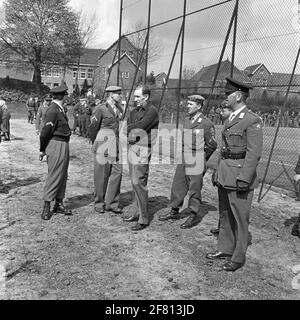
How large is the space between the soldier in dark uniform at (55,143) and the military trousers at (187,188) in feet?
5.60

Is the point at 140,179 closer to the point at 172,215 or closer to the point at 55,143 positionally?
the point at 172,215

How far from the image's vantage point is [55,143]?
19.4 feet

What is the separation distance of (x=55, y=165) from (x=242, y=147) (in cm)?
290

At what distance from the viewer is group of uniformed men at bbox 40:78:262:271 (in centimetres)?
430

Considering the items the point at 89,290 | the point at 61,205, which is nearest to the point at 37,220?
the point at 61,205

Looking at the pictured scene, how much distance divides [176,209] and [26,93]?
128ft

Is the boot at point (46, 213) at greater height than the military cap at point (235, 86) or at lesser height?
lesser

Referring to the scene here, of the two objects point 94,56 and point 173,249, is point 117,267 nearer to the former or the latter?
point 173,249

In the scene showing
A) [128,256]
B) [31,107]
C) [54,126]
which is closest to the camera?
[128,256]

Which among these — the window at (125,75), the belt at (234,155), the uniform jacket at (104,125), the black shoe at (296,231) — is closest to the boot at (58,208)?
the uniform jacket at (104,125)

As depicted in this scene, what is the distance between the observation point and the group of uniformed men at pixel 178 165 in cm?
430

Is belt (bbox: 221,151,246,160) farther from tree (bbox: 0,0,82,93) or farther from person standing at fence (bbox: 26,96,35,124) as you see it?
tree (bbox: 0,0,82,93)

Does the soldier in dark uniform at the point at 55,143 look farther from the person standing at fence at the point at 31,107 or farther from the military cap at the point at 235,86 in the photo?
the person standing at fence at the point at 31,107

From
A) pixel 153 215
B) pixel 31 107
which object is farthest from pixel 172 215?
pixel 31 107
